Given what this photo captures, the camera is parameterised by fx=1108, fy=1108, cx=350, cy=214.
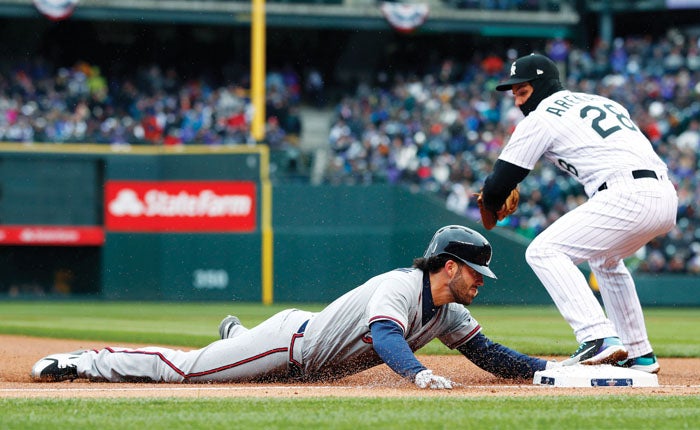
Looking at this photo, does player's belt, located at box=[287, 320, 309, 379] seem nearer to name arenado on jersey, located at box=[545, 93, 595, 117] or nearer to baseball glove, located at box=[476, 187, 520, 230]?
baseball glove, located at box=[476, 187, 520, 230]

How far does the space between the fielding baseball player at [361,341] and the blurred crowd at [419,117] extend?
1393cm

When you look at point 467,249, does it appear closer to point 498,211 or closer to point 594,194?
point 498,211

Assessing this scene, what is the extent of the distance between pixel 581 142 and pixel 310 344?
1.78 metres

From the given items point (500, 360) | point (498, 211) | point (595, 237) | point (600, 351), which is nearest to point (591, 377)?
point (600, 351)

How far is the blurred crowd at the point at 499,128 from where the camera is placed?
19734mm

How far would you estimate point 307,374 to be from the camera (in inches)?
234

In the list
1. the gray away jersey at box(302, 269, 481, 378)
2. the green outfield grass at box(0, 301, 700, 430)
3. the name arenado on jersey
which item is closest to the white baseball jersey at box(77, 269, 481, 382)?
the gray away jersey at box(302, 269, 481, 378)

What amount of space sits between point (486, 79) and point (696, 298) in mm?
7422

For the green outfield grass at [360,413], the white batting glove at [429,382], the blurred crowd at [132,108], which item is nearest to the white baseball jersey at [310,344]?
the white batting glove at [429,382]

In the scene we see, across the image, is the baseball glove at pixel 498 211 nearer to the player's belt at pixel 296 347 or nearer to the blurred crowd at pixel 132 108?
the player's belt at pixel 296 347

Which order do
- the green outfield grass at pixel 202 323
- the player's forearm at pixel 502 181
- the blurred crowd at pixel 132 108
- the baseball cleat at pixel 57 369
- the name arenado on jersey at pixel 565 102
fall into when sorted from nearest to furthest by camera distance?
the player's forearm at pixel 502 181, the name arenado on jersey at pixel 565 102, the baseball cleat at pixel 57 369, the green outfield grass at pixel 202 323, the blurred crowd at pixel 132 108

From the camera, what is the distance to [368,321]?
5.47 m

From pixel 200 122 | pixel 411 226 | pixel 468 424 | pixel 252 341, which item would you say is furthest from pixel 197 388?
pixel 200 122

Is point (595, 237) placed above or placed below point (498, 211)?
below
